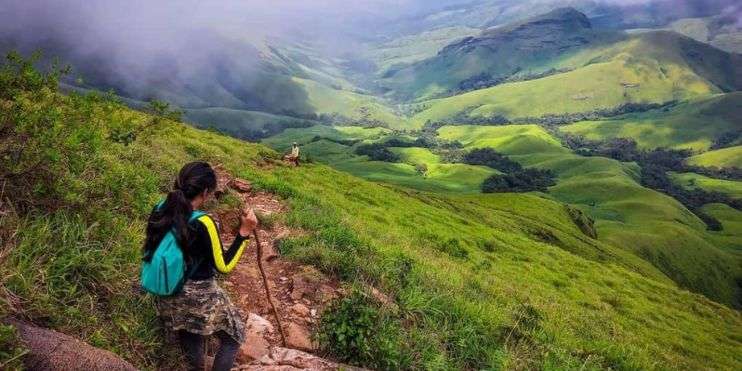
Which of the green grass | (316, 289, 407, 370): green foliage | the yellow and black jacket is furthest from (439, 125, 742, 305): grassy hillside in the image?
the yellow and black jacket

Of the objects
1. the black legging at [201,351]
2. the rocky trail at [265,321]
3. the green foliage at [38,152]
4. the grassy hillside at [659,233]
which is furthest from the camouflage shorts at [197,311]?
the grassy hillside at [659,233]

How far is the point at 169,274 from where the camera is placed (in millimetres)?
6930

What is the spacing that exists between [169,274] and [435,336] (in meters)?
5.91

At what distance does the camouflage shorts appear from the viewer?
24.2 feet

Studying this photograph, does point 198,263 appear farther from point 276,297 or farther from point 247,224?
point 276,297

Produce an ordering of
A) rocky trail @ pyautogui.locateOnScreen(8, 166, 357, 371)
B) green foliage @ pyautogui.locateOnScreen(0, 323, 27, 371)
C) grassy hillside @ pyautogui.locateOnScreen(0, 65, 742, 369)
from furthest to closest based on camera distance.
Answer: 1. grassy hillside @ pyautogui.locateOnScreen(0, 65, 742, 369)
2. rocky trail @ pyautogui.locateOnScreen(8, 166, 357, 371)
3. green foliage @ pyautogui.locateOnScreen(0, 323, 27, 371)

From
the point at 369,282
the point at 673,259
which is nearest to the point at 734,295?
the point at 673,259

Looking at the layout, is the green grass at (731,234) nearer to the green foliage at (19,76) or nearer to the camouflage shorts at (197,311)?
the camouflage shorts at (197,311)

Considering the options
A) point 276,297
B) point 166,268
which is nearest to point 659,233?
point 276,297

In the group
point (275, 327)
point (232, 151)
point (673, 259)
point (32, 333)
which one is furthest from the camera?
point (673, 259)

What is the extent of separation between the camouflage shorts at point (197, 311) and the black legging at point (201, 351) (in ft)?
0.39

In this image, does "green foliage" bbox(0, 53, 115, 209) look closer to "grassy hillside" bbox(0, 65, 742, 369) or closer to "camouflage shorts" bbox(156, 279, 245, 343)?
"grassy hillside" bbox(0, 65, 742, 369)

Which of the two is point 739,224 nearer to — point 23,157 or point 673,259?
point 673,259

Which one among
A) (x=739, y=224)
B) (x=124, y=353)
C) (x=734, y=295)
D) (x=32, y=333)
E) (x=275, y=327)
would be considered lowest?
(x=739, y=224)
